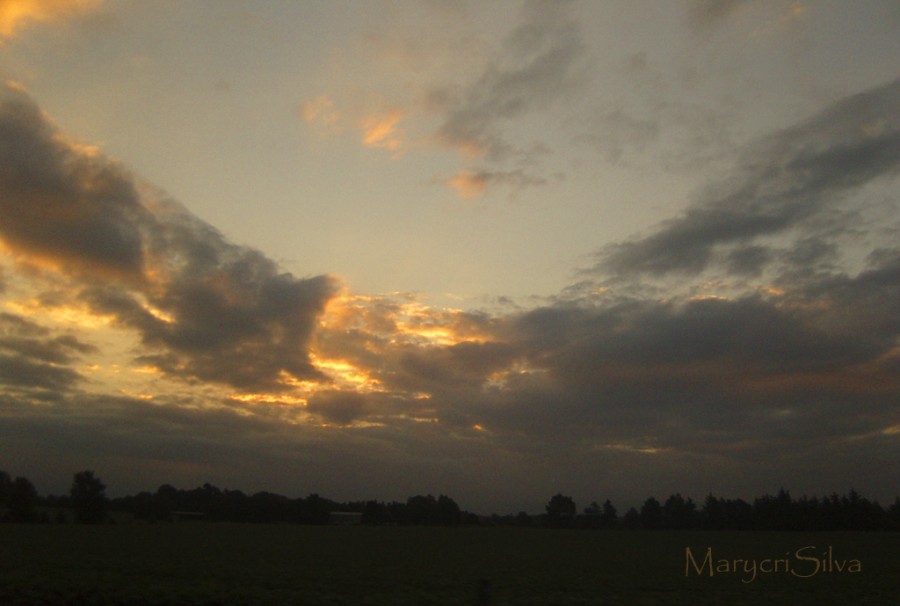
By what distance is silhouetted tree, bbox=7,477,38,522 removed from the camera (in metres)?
107

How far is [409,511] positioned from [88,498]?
274 ft

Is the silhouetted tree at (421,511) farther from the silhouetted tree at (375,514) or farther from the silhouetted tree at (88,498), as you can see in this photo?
the silhouetted tree at (88,498)

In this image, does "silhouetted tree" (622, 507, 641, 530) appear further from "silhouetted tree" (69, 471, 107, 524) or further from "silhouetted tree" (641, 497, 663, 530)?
"silhouetted tree" (69, 471, 107, 524)

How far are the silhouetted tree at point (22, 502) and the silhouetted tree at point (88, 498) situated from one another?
27.7ft

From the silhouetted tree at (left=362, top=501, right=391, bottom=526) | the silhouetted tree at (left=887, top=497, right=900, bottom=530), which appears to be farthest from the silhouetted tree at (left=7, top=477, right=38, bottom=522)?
the silhouetted tree at (left=887, top=497, right=900, bottom=530)

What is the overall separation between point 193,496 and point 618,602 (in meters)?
173

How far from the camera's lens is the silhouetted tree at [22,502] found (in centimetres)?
10725

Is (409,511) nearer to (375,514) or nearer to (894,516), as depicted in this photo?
(375,514)

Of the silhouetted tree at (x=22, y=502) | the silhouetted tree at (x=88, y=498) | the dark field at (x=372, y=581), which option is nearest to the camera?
the dark field at (x=372, y=581)

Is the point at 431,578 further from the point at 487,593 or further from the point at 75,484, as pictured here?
the point at 75,484

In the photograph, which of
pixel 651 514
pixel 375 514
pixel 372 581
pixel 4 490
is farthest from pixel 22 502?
pixel 651 514

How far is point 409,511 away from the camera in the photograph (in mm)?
178750

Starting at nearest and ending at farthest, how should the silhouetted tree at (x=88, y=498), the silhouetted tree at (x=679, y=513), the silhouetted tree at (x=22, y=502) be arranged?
the silhouetted tree at (x=22, y=502) < the silhouetted tree at (x=88, y=498) < the silhouetted tree at (x=679, y=513)

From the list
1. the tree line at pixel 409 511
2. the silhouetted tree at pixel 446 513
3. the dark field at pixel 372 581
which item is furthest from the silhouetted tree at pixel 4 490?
the silhouetted tree at pixel 446 513
